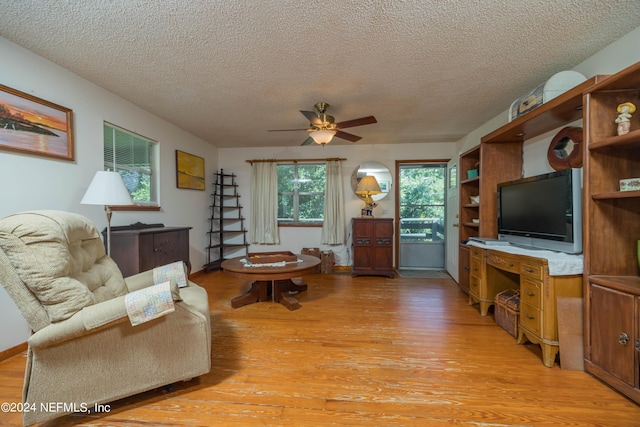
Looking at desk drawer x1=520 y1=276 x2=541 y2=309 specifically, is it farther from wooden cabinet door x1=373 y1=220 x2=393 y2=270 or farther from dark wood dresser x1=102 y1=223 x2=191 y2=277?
dark wood dresser x1=102 y1=223 x2=191 y2=277

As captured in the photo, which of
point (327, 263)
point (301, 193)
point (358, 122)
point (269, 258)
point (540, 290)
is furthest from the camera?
point (301, 193)

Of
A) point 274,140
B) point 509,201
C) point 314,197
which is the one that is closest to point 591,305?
point 509,201

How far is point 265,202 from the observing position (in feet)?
15.9

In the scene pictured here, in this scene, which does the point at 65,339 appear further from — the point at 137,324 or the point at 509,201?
the point at 509,201

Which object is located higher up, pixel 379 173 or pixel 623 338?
pixel 379 173

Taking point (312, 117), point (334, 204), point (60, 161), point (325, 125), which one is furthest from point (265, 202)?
point (60, 161)

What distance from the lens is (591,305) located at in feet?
5.51

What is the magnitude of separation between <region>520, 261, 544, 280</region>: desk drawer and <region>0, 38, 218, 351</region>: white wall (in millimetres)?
3878

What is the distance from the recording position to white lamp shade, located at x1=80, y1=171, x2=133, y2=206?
2090mm

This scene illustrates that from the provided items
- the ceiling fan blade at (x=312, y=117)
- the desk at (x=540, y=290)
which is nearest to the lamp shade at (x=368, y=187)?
the ceiling fan blade at (x=312, y=117)

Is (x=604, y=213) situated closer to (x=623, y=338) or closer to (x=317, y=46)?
(x=623, y=338)

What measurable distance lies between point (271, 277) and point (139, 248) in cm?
131

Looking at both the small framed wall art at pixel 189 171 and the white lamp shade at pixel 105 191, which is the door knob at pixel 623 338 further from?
the small framed wall art at pixel 189 171

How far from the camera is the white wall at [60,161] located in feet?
6.21
